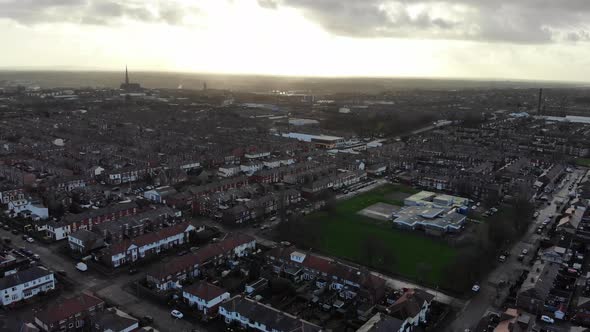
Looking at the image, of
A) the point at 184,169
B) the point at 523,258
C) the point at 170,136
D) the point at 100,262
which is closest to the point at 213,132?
the point at 170,136

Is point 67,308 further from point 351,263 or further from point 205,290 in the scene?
point 351,263

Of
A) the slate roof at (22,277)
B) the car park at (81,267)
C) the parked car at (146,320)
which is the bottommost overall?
the parked car at (146,320)

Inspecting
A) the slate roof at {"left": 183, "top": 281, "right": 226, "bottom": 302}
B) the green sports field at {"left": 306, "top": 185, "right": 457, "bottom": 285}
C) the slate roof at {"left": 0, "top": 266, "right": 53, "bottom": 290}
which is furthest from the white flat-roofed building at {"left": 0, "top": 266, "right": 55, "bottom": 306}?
the green sports field at {"left": 306, "top": 185, "right": 457, "bottom": 285}

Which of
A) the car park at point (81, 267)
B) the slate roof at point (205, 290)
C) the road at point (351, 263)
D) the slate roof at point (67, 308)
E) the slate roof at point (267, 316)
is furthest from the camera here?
the car park at point (81, 267)

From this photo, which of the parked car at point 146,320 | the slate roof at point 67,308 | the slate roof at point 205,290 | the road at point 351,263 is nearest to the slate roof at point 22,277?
the slate roof at point 67,308

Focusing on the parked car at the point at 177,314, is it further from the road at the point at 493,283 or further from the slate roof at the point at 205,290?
the road at the point at 493,283

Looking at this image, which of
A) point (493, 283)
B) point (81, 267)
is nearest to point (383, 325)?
point (493, 283)
